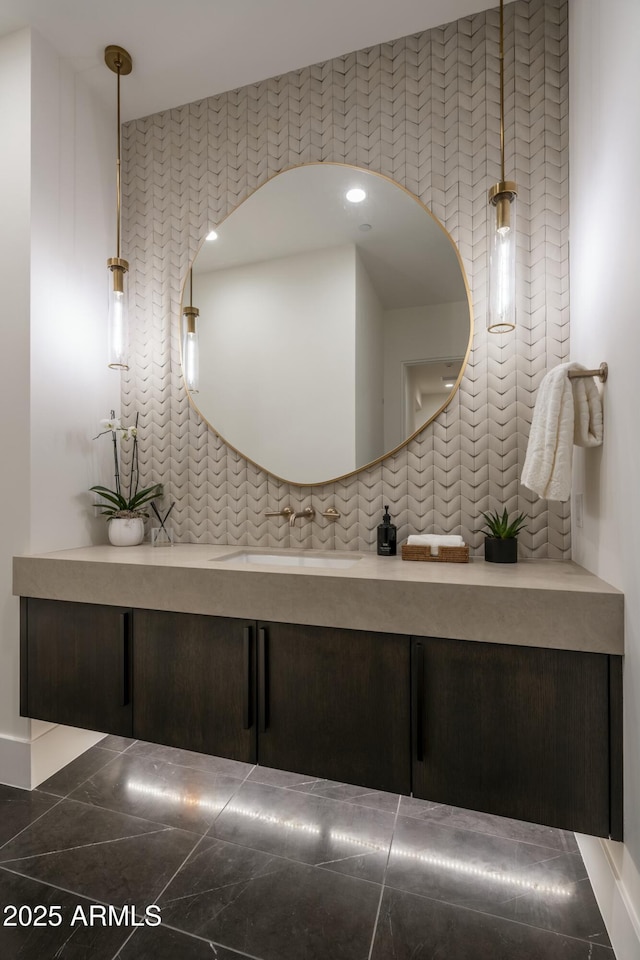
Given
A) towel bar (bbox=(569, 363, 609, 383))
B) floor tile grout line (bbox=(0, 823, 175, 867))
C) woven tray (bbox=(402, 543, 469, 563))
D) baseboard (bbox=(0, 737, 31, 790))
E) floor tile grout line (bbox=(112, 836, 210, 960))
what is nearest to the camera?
floor tile grout line (bbox=(112, 836, 210, 960))

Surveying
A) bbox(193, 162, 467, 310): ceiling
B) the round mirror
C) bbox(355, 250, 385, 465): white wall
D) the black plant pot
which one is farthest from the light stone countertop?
bbox(193, 162, 467, 310): ceiling

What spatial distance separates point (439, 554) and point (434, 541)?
0.17 feet

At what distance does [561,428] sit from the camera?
1.45 m

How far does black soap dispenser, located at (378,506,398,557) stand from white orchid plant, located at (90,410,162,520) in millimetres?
1069

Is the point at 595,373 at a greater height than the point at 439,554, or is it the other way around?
the point at 595,373

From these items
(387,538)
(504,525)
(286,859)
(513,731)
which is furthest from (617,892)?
(387,538)

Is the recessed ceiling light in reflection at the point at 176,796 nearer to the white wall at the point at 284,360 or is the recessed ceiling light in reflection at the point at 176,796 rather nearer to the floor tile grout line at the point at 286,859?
the floor tile grout line at the point at 286,859

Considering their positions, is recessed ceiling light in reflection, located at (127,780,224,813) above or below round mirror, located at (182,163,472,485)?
below

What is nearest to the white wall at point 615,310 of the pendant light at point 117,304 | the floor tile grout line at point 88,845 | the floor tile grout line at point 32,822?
the floor tile grout line at point 88,845

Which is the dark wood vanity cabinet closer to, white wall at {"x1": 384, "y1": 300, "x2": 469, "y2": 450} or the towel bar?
the towel bar

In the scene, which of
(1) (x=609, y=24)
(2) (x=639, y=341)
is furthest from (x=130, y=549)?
(1) (x=609, y=24)

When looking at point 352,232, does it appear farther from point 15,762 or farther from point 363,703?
point 15,762

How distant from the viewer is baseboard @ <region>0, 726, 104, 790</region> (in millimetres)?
2020

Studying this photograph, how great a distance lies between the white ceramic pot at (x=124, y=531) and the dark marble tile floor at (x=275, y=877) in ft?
3.10
